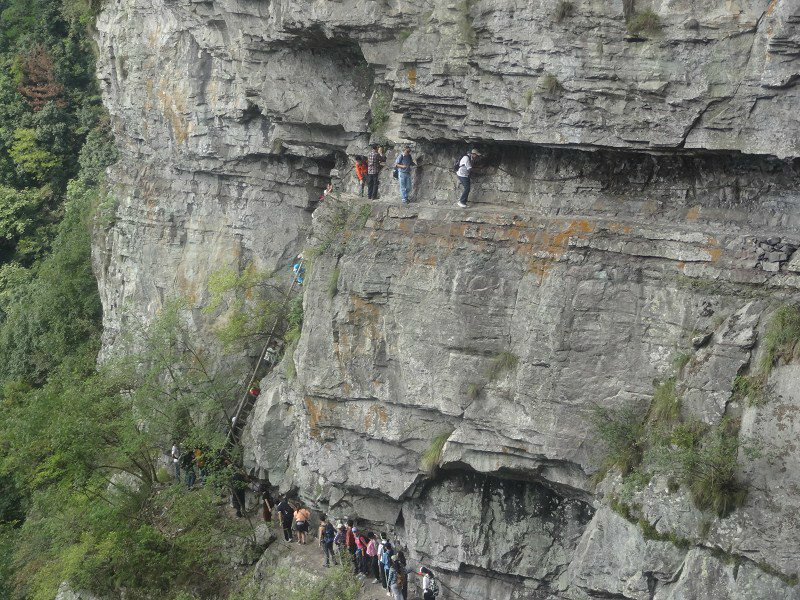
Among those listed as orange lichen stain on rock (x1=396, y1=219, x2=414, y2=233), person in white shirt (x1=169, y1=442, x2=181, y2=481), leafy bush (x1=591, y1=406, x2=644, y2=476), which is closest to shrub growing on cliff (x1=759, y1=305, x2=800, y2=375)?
leafy bush (x1=591, y1=406, x2=644, y2=476)

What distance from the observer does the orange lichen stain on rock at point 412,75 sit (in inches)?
701

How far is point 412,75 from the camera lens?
17.8 meters

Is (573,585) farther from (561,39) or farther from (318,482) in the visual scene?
(561,39)

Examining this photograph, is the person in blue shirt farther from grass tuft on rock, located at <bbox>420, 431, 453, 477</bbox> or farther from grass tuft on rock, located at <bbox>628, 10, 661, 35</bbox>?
grass tuft on rock, located at <bbox>628, 10, 661, 35</bbox>

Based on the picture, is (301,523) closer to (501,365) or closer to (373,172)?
(501,365)

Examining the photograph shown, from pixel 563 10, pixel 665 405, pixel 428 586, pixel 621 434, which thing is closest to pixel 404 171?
pixel 563 10

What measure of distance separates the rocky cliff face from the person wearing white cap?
34 centimetres

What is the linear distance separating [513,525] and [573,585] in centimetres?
265

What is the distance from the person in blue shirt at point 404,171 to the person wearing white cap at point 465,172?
1169mm

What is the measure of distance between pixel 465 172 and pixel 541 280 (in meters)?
2.72

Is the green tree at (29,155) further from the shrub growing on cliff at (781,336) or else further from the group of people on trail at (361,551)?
the shrub growing on cliff at (781,336)

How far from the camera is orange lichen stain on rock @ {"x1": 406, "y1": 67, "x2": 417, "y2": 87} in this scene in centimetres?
1781

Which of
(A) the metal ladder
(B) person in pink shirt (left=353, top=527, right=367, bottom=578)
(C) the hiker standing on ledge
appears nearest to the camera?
(B) person in pink shirt (left=353, top=527, right=367, bottom=578)

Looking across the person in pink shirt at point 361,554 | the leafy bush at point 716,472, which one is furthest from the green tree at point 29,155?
the leafy bush at point 716,472
